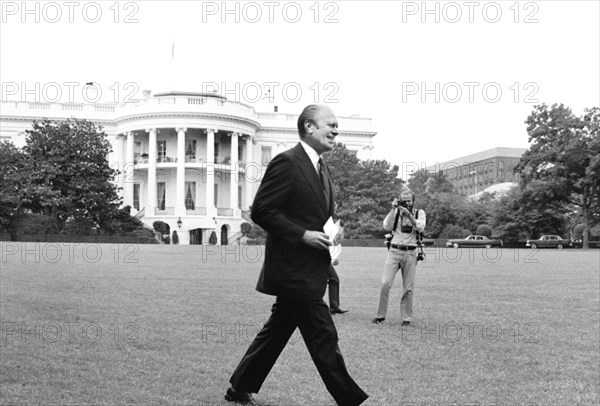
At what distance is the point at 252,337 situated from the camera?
8.95m

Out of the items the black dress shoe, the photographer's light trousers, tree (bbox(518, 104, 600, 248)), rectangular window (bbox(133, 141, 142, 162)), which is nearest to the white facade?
rectangular window (bbox(133, 141, 142, 162))

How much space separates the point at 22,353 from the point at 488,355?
16.3 ft

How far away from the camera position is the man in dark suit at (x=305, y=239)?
500 cm

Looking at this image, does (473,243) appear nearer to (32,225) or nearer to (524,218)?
(524,218)

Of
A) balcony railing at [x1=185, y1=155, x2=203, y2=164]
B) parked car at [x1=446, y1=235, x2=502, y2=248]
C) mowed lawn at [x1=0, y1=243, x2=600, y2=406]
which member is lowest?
mowed lawn at [x1=0, y1=243, x2=600, y2=406]

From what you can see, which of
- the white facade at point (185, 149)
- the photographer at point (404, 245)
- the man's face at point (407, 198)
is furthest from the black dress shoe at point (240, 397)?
the white facade at point (185, 149)

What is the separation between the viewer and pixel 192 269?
2211 cm

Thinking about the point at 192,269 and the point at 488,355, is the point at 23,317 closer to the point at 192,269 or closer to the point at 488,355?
the point at 488,355

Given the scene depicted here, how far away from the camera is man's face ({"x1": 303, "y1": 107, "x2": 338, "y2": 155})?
5.09m

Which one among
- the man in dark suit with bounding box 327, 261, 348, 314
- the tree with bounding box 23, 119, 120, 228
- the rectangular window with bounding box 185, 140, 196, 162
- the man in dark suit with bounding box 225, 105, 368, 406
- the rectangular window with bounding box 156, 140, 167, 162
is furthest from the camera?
the rectangular window with bounding box 156, 140, 167, 162

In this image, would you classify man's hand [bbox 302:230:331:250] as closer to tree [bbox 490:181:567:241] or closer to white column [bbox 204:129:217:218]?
tree [bbox 490:181:567:241]

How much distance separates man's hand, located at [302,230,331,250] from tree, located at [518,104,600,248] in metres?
53.4

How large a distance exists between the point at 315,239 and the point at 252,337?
4354 millimetres

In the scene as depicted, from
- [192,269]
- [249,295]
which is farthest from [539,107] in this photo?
[249,295]
